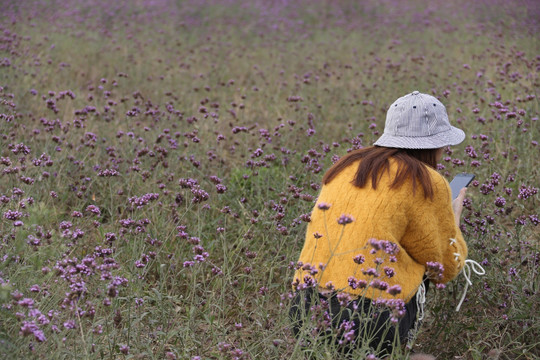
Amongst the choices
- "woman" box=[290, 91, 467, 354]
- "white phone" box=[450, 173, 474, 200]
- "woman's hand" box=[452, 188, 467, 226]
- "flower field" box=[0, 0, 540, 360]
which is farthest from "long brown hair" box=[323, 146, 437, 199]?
"flower field" box=[0, 0, 540, 360]

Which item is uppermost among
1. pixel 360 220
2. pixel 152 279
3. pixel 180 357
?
pixel 360 220

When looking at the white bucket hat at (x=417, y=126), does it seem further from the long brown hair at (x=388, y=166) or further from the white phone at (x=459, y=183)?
the white phone at (x=459, y=183)

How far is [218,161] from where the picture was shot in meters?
5.27

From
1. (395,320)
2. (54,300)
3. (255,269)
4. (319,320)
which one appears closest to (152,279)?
(255,269)

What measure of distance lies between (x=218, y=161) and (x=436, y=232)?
269cm

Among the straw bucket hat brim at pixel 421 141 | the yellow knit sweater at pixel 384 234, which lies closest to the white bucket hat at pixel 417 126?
the straw bucket hat brim at pixel 421 141

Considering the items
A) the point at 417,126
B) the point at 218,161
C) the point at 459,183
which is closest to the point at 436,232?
the point at 417,126

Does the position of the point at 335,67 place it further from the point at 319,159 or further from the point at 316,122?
the point at 319,159

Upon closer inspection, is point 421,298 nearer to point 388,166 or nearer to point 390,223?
point 390,223

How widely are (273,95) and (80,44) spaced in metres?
3.52

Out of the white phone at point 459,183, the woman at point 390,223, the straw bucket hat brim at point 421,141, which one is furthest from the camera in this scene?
the white phone at point 459,183

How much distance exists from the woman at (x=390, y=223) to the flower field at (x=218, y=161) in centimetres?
29

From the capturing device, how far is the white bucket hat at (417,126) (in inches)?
117

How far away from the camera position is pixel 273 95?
24.9 ft
